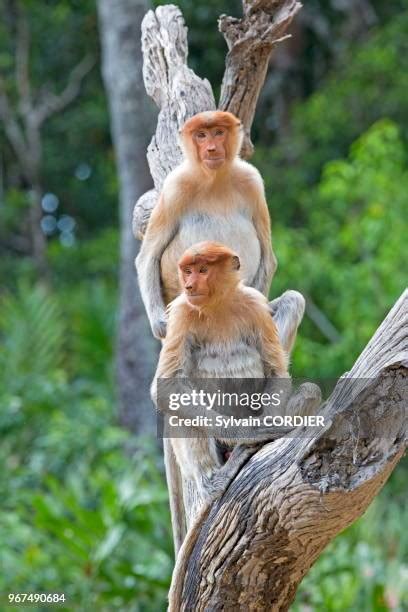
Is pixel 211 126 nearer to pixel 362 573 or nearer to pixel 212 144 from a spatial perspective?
pixel 212 144

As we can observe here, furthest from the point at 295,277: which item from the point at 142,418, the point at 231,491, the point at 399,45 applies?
the point at 231,491

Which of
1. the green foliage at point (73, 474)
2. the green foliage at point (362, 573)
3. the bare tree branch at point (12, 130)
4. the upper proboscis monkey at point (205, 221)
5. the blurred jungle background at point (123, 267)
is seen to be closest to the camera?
the upper proboscis monkey at point (205, 221)

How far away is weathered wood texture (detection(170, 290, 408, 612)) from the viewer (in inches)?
124

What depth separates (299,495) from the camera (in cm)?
325

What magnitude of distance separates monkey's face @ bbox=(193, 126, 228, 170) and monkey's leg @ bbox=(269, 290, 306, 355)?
54cm

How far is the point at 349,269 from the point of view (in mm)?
9922

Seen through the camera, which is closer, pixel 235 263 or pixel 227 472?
pixel 227 472

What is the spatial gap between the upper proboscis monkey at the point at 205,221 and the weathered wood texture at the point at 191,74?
0.42m

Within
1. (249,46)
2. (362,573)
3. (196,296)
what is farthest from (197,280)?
(362,573)

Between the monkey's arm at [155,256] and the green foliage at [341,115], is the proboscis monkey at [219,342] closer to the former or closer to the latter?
the monkey's arm at [155,256]

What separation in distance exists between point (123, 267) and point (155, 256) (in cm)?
591

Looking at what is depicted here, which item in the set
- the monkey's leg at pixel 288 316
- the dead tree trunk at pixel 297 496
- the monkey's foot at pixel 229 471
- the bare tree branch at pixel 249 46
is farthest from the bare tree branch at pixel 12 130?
the monkey's foot at pixel 229 471

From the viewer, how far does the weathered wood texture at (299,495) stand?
3145mm

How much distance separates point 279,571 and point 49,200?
14.1 metres
